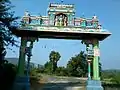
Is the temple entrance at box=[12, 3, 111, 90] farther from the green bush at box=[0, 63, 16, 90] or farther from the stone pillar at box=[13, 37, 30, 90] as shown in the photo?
the green bush at box=[0, 63, 16, 90]

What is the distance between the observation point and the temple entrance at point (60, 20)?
49.8ft

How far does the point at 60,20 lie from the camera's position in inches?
600

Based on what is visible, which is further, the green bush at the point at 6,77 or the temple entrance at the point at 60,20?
the temple entrance at the point at 60,20

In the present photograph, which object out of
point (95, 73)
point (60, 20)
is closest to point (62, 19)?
point (60, 20)

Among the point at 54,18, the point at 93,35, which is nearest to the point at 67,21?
the point at 54,18

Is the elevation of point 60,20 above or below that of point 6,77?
above

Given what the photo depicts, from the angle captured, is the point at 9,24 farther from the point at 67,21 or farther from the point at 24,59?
the point at 67,21

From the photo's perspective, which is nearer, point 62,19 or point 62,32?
point 62,32

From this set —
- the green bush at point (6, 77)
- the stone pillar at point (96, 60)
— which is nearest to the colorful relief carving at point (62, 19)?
the stone pillar at point (96, 60)

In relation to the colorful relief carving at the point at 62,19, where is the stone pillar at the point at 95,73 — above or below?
below

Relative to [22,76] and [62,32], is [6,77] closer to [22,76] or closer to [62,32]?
[22,76]

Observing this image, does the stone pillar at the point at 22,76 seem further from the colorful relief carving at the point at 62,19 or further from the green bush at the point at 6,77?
the colorful relief carving at the point at 62,19

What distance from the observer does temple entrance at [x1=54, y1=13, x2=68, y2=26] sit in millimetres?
15188

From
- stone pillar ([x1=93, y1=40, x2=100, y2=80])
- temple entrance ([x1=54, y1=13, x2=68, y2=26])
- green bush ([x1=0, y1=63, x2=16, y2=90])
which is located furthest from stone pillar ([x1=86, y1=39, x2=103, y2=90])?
green bush ([x1=0, y1=63, x2=16, y2=90])
